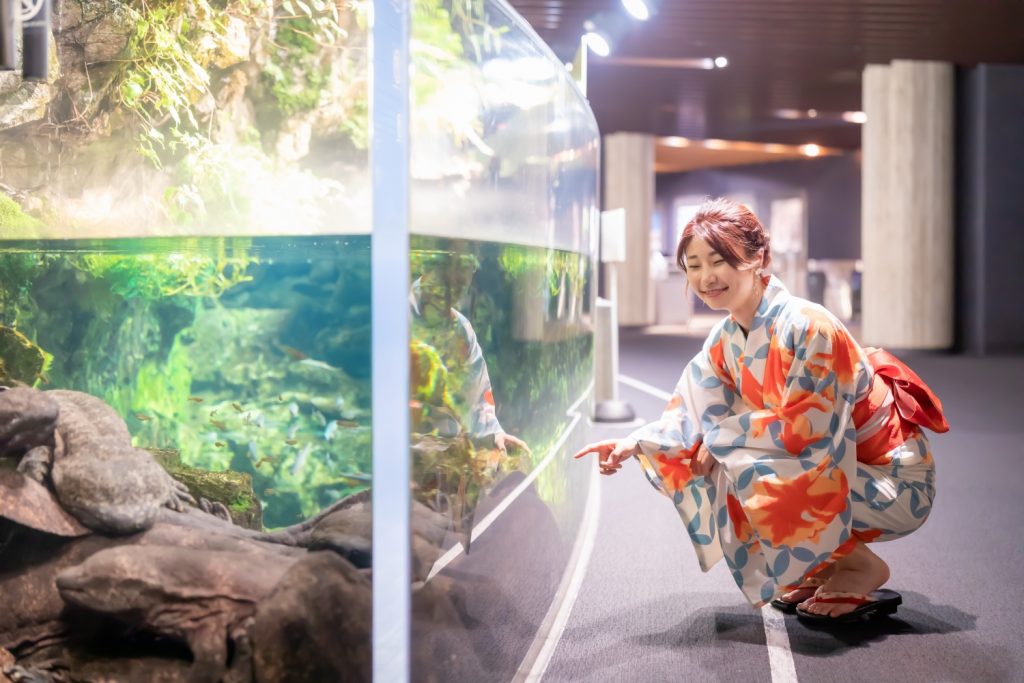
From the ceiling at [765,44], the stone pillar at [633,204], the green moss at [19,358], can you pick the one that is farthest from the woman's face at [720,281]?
the stone pillar at [633,204]

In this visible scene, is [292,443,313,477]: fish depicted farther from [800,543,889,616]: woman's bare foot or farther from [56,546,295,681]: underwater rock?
A: [800,543,889,616]: woman's bare foot

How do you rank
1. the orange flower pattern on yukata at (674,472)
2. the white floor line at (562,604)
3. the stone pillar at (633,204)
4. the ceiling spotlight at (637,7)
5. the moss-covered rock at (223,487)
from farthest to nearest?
the stone pillar at (633,204) < the ceiling spotlight at (637,7) < the orange flower pattern on yukata at (674,472) < the white floor line at (562,604) < the moss-covered rock at (223,487)

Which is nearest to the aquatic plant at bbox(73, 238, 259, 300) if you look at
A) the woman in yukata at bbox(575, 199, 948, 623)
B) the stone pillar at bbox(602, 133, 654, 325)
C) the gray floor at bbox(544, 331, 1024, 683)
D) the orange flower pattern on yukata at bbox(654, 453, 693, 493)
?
the woman in yukata at bbox(575, 199, 948, 623)

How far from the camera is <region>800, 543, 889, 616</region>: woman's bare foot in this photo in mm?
2361

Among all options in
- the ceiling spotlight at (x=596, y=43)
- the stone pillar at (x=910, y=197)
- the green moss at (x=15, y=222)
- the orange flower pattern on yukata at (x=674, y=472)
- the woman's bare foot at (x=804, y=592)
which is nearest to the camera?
the green moss at (x=15, y=222)

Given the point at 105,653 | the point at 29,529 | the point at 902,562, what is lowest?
the point at 902,562

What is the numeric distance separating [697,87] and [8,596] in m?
10.0

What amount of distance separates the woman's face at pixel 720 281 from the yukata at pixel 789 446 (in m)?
0.04

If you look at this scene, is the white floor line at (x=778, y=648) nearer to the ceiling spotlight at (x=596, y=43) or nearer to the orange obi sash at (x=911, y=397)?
the orange obi sash at (x=911, y=397)

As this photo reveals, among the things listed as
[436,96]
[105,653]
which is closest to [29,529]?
[105,653]

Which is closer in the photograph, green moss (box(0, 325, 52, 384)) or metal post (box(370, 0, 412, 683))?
metal post (box(370, 0, 412, 683))

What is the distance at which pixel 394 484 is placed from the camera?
4.42 feet

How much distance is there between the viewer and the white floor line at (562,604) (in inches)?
79.9

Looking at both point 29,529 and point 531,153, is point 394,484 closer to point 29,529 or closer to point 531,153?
point 29,529
